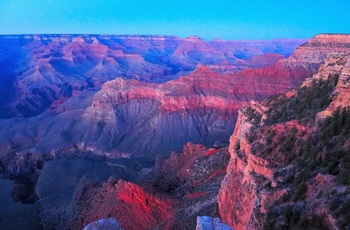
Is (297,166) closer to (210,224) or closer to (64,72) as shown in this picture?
(210,224)

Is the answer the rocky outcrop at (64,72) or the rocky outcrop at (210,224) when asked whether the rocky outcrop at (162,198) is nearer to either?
the rocky outcrop at (210,224)

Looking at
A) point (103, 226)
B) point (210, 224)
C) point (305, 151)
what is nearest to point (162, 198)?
point (305, 151)

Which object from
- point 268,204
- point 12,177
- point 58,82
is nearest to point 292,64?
point 12,177

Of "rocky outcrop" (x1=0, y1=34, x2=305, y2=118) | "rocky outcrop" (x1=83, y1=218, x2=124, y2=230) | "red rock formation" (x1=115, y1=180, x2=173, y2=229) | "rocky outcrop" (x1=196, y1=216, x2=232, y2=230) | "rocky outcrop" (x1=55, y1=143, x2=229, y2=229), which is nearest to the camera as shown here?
"rocky outcrop" (x1=196, y1=216, x2=232, y2=230)

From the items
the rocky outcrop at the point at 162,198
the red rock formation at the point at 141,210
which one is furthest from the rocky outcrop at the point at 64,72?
the red rock formation at the point at 141,210

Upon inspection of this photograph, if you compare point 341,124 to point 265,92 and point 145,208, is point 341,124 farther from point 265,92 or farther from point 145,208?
point 265,92

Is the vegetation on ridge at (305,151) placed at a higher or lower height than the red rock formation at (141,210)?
higher

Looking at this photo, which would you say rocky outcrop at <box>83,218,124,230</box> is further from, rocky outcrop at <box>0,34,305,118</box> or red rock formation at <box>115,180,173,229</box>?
rocky outcrop at <box>0,34,305,118</box>

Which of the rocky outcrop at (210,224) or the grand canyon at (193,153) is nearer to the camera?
the rocky outcrop at (210,224)

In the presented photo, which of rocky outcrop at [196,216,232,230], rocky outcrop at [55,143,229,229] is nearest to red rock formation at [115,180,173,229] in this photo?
rocky outcrop at [55,143,229,229]
